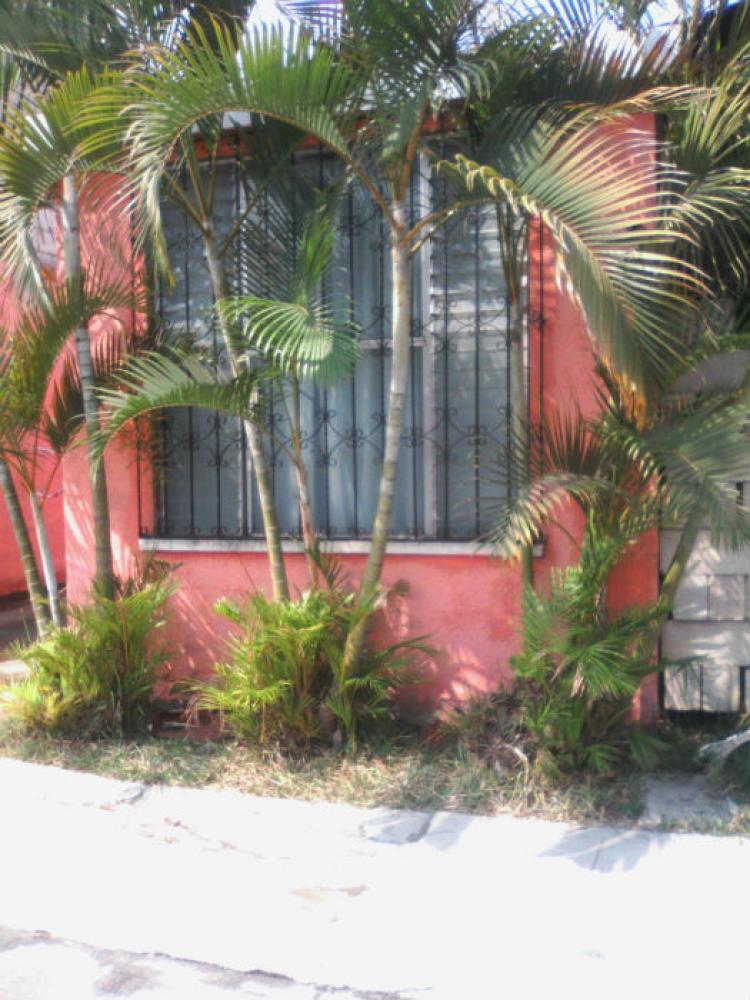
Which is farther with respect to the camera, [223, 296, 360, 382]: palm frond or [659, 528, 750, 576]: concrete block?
[659, 528, 750, 576]: concrete block

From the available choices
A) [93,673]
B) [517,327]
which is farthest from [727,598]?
[93,673]

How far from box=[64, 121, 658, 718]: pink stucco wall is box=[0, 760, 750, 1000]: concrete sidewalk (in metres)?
1.08

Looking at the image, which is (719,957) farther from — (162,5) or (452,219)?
(162,5)

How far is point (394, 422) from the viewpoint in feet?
14.1

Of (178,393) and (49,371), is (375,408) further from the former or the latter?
(49,371)

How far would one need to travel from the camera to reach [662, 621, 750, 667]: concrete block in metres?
4.68

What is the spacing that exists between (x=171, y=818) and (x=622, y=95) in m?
3.68

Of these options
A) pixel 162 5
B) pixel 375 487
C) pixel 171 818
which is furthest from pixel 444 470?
pixel 162 5

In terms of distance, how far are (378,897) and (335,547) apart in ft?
6.84

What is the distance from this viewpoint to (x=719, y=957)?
2955 millimetres

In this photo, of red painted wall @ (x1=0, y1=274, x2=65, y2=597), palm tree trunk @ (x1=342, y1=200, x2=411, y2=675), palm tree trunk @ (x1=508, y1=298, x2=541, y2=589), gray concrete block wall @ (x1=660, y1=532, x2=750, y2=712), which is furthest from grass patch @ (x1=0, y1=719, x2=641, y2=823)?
red painted wall @ (x1=0, y1=274, x2=65, y2=597)

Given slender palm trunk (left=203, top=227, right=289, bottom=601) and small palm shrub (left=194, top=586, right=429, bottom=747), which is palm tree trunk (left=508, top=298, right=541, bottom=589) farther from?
slender palm trunk (left=203, top=227, right=289, bottom=601)

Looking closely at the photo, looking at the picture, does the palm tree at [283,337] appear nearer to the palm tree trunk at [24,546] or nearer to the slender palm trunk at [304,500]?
the slender palm trunk at [304,500]

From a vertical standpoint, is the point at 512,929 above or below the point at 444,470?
below
